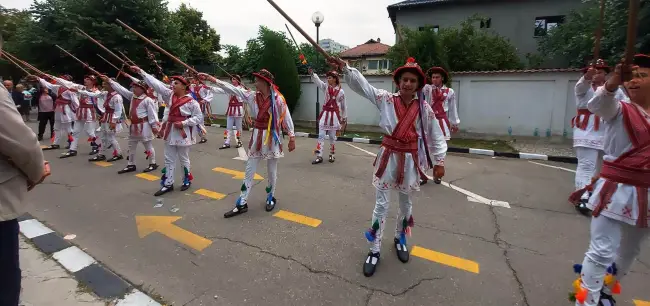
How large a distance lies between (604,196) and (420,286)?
1.58m

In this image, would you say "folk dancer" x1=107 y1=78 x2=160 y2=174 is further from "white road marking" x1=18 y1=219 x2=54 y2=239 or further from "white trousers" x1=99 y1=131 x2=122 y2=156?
"white road marking" x1=18 y1=219 x2=54 y2=239

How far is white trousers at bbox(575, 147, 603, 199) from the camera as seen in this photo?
16.0 ft

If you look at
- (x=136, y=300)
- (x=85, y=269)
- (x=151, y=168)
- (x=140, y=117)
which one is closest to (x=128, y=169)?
(x=151, y=168)

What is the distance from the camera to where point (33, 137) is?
2.02 meters

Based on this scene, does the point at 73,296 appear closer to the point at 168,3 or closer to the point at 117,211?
the point at 117,211

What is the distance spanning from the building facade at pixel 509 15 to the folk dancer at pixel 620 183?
20468mm

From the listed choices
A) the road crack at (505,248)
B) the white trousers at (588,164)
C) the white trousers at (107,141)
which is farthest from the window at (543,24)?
the white trousers at (107,141)

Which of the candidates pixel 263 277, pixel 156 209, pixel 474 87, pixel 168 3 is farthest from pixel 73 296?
pixel 168 3

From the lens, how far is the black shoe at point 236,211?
15.7ft

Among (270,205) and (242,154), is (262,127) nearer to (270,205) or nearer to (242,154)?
(270,205)

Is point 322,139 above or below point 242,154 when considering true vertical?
above

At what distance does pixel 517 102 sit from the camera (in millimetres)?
11398

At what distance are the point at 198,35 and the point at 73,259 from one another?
121 ft

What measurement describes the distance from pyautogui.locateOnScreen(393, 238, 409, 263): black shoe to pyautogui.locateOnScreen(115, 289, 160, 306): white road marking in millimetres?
2281
